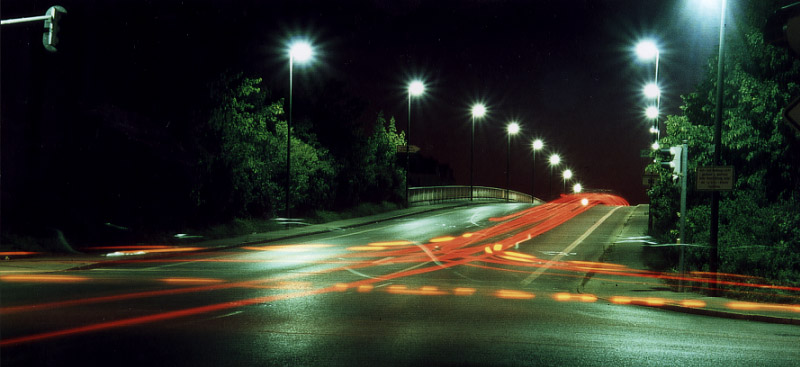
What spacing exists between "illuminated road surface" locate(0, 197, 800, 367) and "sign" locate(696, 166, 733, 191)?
11.3 ft

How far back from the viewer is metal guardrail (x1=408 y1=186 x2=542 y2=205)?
180 feet

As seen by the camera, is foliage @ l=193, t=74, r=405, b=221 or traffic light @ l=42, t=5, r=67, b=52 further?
foliage @ l=193, t=74, r=405, b=221

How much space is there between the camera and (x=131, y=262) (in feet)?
67.3

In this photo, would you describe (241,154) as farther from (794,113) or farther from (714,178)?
(794,113)

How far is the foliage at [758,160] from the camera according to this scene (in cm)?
1646

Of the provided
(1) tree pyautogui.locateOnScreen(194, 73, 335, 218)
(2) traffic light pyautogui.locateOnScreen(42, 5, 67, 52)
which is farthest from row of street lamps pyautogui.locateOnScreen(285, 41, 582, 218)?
(2) traffic light pyautogui.locateOnScreen(42, 5, 67, 52)

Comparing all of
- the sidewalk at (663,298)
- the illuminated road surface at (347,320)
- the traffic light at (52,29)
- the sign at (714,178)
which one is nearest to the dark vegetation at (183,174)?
the illuminated road surface at (347,320)

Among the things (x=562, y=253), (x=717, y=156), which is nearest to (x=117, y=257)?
(x=562, y=253)

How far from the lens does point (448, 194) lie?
206 feet

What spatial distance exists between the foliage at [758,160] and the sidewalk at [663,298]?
219 cm

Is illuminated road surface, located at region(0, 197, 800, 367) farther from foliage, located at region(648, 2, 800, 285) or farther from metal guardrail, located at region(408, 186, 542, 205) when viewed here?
metal guardrail, located at region(408, 186, 542, 205)

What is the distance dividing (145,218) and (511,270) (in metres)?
14.7

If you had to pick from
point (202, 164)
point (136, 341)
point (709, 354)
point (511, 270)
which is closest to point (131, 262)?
point (202, 164)

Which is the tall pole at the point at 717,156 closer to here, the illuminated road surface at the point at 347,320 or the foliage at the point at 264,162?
the illuminated road surface at the point at 347,320
